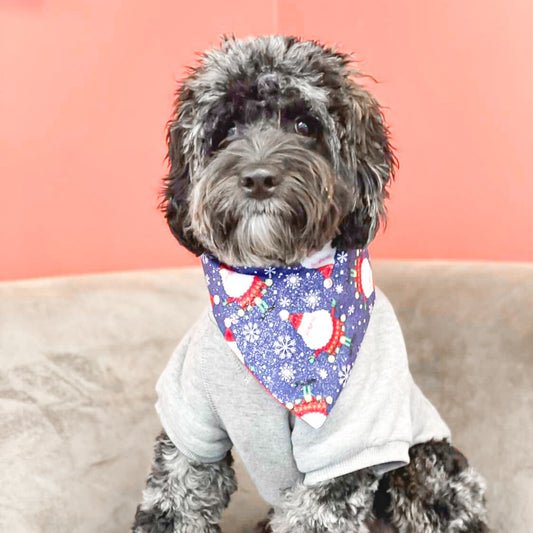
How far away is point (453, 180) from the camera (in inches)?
103

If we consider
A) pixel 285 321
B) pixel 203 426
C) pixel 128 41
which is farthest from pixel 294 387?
pixel 128 41

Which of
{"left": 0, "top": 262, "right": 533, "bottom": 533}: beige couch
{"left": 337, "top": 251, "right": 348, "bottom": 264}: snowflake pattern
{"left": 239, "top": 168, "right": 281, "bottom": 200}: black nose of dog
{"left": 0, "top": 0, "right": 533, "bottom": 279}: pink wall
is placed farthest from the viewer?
{"left": 0, "top": 0, "right": 533, "bottom": 279}: pink wall

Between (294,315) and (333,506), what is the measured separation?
0.42 meters

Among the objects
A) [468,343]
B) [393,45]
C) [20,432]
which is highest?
[393,45]

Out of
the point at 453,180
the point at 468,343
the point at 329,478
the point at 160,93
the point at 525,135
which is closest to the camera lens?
the point at 329,478

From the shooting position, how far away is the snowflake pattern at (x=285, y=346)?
63.2 inches

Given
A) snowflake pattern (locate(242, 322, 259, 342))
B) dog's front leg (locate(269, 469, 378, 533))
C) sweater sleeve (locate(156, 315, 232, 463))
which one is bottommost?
dog's front leg (locate(269, 469, 378, 533))

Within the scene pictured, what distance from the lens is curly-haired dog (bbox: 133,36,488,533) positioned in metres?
1.50

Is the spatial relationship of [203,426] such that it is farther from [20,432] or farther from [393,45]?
[393,45]

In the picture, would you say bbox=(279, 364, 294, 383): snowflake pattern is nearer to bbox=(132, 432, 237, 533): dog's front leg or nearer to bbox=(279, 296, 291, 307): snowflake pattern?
bbox=(279, 296, 291, 307): snowflake pattern

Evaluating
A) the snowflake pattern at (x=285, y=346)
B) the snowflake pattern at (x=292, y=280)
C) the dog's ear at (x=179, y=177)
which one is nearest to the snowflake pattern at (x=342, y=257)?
the snowflake pattern at (x=292, y=280)

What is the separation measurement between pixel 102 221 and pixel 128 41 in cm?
69

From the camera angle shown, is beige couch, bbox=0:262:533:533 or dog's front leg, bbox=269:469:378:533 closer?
dog's front leg, bbox=269:469:378:533

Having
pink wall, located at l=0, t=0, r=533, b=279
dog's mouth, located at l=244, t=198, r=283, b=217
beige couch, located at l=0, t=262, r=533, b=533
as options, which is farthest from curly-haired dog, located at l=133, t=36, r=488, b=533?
pink wall, located at l=0, t=0, r=533, b=279
